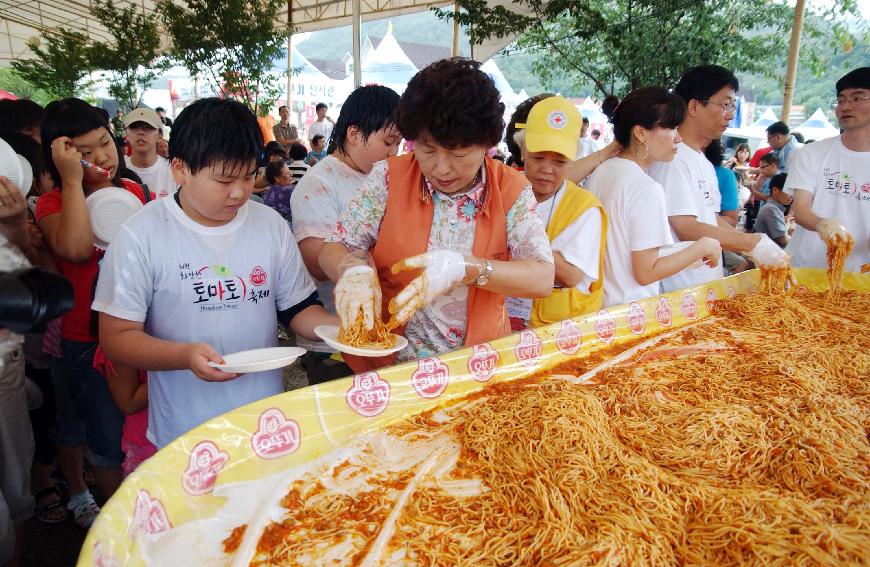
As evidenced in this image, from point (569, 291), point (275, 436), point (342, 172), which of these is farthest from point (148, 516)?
point (569, 291)

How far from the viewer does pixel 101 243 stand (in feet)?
7.62

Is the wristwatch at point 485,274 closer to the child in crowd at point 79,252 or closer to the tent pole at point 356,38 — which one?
the child in crowd at point 79,252

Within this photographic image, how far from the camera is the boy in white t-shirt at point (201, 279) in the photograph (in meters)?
1.69

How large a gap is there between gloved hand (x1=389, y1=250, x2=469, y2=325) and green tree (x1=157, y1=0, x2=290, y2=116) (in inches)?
299

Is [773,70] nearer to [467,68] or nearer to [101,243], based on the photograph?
[467,68]

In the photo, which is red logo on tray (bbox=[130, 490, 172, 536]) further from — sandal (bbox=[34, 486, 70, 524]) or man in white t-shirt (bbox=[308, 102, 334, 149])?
man in white t-shirt (bbox=[308, 102, 334, 149])

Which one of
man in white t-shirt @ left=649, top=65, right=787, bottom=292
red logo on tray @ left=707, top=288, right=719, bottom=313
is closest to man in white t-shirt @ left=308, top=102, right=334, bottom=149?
man in white t-shirt @ left=649, top=65, right=787, bottom=292

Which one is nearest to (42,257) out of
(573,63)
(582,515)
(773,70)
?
(582,515)

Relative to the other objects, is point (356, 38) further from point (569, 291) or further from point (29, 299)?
point (29, 299)

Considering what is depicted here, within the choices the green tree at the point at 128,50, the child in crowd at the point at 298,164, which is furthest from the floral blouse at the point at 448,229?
the green tree at the point at 128,50

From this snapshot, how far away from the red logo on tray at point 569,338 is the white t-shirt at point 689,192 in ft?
3.69

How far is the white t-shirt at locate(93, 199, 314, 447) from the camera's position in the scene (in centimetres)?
172

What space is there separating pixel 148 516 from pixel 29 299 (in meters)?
0.64

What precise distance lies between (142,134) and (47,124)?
1999 mm
